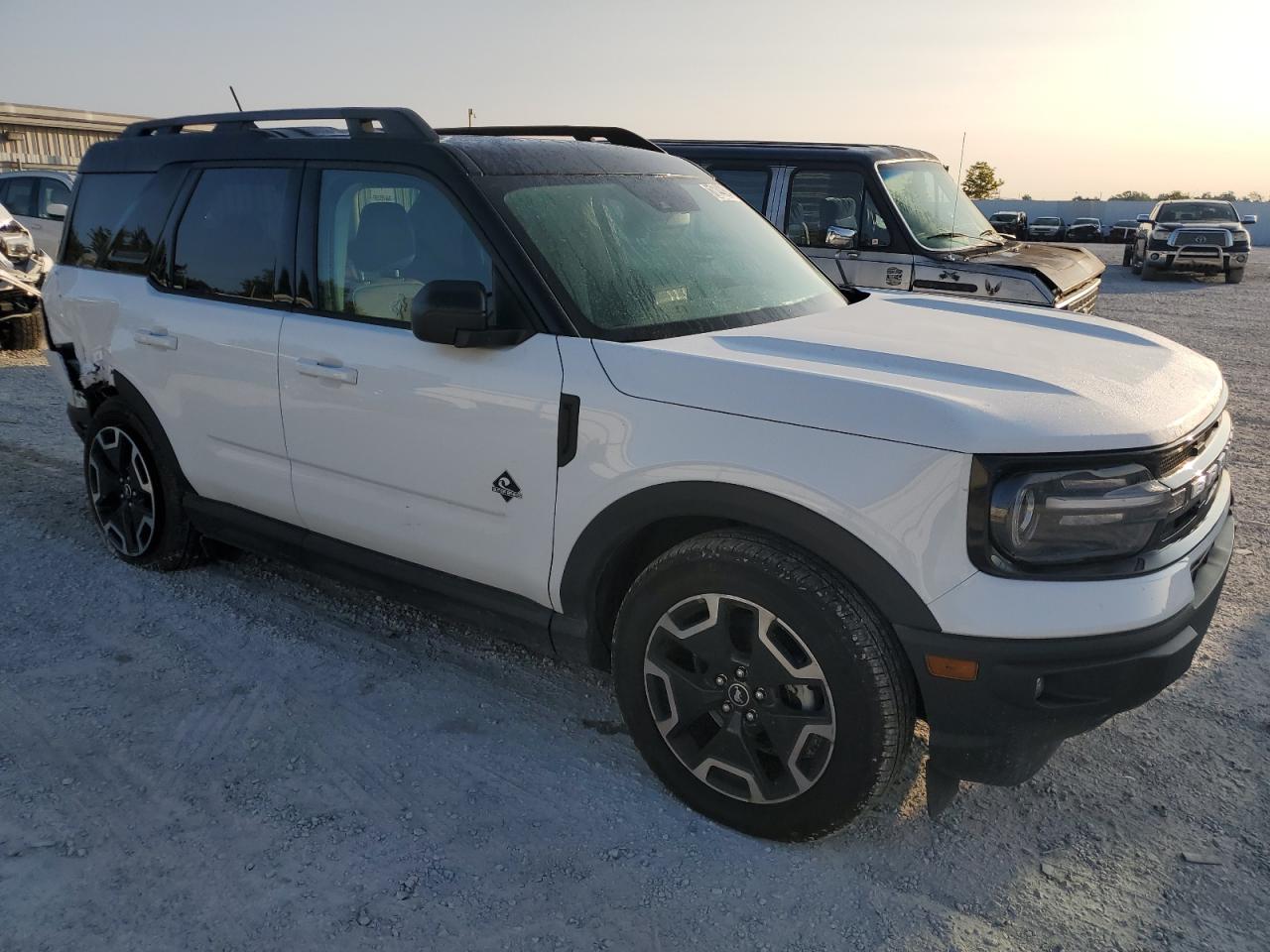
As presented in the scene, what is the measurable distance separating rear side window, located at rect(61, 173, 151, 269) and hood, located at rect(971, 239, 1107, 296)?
18.4ft

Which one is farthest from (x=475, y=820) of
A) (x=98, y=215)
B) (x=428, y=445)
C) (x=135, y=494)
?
(x=98, y=215)

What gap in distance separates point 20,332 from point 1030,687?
10971 mm

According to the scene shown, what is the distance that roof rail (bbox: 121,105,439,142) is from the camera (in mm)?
3359

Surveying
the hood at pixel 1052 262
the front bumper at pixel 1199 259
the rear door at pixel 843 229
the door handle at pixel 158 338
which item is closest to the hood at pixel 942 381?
the door handle at pixel 158 338

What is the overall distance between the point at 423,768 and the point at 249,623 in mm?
1369

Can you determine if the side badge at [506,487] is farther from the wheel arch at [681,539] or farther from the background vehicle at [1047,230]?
the background vehicle at [1047,230]

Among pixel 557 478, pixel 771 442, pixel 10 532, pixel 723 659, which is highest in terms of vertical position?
pixel 771 442

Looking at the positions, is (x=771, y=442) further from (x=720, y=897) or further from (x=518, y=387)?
(x=720, y=897)

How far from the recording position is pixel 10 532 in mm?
5016

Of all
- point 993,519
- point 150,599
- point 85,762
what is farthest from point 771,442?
point 150,599

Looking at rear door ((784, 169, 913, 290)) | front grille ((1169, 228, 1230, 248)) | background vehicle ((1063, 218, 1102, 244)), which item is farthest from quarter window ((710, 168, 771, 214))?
background vehicle ((1063, 218, 1102, 244))

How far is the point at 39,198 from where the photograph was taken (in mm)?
12695

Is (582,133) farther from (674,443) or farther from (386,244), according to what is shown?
(674,443)

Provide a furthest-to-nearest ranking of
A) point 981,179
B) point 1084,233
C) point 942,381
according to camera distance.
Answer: point 981,179
point 1084,233
point 942,381
